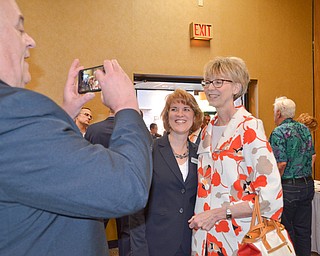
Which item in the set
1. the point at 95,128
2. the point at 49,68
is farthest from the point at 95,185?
the point at 49,68

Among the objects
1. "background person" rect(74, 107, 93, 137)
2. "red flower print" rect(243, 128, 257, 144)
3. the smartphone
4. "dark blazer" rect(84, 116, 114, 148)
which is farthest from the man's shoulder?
"background person" rect(74, 107, 93, 137)

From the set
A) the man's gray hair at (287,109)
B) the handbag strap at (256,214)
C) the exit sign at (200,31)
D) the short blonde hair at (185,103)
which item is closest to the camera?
the handbag strap at (256,214)

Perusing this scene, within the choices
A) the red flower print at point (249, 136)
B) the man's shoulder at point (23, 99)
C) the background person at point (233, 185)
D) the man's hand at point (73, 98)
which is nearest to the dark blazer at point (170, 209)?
the background person at point (233, 185)

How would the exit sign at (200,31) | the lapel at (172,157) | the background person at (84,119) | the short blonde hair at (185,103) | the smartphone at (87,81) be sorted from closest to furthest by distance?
the smartphone at (87,81), the lapel at (172,157), the short blonde hair at (185,103), the background person at (84,119), the exit sign at (200,31)

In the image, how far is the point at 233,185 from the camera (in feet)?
5.92

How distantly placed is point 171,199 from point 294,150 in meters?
1.98

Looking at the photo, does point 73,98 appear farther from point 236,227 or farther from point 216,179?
point 236,227

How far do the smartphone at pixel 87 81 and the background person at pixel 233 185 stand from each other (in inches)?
38.2

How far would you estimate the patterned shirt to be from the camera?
362 centimetres

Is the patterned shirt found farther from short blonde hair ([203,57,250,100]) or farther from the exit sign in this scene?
the exit sign

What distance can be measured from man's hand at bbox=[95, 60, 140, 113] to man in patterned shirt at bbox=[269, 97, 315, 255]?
122 inches

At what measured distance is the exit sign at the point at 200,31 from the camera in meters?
5.46

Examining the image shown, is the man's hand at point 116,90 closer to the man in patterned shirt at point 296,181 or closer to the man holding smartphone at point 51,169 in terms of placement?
the man holding smartphone at point 51,169

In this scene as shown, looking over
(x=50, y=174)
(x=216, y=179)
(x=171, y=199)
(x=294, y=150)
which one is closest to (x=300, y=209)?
(x=294, y=150)
